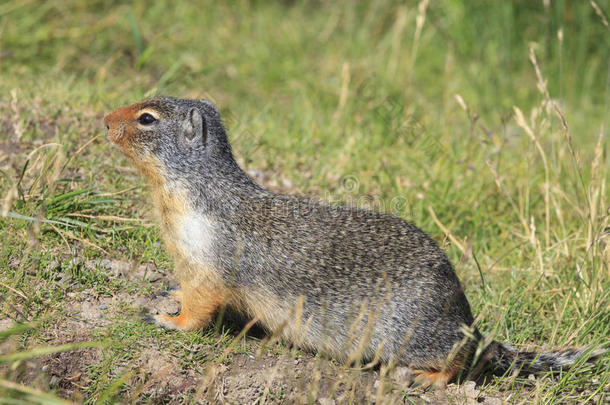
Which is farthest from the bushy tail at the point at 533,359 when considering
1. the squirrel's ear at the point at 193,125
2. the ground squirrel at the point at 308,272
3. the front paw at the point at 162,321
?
the squirrel's ear at the point at 193,125

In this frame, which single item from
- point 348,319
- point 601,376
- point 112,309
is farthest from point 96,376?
point 601,376

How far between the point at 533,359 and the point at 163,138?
2866 millimetres

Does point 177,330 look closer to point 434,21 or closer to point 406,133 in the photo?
point 406,133

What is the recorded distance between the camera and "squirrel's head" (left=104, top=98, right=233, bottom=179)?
456 centimetres

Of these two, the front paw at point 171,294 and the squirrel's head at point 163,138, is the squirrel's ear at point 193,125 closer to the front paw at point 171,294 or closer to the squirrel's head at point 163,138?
the squirrel's head at point 163,138

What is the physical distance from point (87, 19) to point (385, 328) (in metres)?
6.39

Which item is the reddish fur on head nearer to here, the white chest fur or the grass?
the grass

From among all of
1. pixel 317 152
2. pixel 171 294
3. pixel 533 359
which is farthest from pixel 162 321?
pixel 317 152

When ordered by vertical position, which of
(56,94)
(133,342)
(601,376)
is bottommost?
(601,376)

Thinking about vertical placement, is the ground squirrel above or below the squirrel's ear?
below

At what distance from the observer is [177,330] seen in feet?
14.4

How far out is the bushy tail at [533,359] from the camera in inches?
171

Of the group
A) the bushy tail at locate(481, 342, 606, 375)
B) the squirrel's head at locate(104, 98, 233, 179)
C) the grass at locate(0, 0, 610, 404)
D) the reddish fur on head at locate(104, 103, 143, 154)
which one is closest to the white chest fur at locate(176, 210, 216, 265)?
the squirrel's head at locate(104, 98, 233, 179)

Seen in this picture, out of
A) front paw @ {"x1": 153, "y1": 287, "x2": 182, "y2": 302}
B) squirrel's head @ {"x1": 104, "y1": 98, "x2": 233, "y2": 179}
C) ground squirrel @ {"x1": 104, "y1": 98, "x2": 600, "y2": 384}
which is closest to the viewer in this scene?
ground squirrel @ {"x1": 104, "y1": 98, "x2": 600, "y2": 384}
